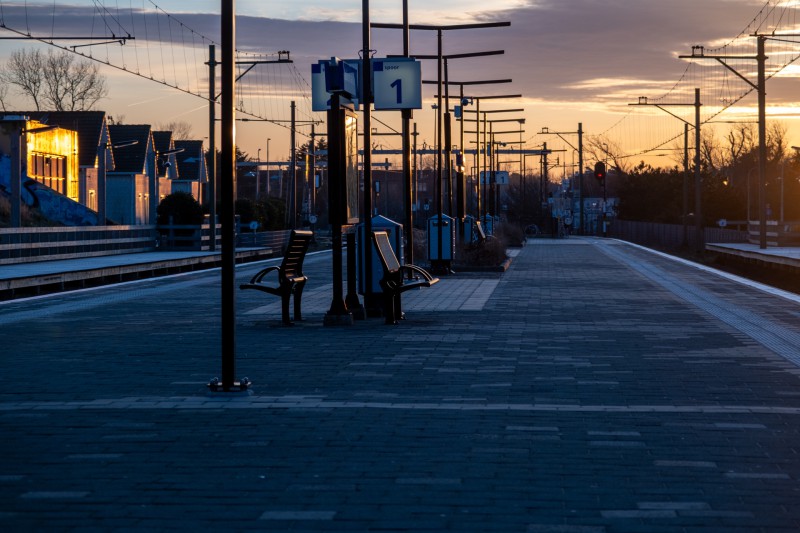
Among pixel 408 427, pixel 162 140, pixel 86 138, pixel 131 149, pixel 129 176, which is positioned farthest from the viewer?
pixel 162 140

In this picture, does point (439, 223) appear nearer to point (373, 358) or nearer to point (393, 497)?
point (373, 358)

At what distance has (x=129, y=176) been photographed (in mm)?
72500

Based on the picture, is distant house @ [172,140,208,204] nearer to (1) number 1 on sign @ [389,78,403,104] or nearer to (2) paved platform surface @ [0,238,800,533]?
(1) number 1 on sign @ [389,78,403,104]

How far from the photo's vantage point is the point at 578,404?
27.4ft

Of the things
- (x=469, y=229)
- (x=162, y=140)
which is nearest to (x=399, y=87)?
(x=469, y=229)

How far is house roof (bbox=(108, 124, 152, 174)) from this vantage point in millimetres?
73062

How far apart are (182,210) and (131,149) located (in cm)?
3089

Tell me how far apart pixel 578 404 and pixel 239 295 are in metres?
13.0

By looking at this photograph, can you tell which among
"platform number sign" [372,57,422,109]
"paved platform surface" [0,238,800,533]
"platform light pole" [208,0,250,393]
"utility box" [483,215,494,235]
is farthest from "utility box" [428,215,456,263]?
"utility box" [483,215,494,235]

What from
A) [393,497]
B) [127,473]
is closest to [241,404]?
[127,473]

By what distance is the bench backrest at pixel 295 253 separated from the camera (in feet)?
48.9

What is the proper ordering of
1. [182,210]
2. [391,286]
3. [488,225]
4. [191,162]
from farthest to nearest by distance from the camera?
1. [191,162]
2. [488,225]
3. [182,210]
4. [391,286]

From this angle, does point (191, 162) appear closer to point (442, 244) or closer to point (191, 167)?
point (191, 167)

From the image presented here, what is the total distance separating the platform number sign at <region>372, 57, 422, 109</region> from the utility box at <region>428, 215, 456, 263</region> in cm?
570
